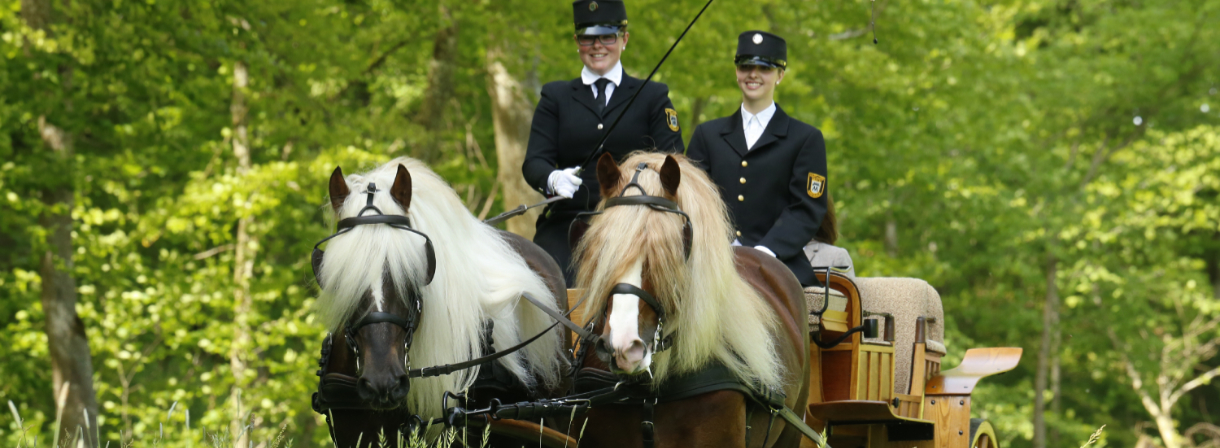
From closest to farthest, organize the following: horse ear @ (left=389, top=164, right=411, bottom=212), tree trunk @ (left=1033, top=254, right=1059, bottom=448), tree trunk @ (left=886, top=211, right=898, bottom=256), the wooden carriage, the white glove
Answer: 1. horse ear @ (left=389, top=164, right=411, bottom=212)
2. the white glove
3. the wooden carriage
4. tree trunk @ (left=886, top=211, right=898, bottom=256)
5. tree trunk @ (left=1033, top=254, right=1059, bottom=448)

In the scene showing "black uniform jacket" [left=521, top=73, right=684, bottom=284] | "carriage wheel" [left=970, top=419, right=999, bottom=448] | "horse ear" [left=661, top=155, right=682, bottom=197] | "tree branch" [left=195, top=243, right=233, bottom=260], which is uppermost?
"tree branch" [left=195, top=243, right=233, bottom=260]

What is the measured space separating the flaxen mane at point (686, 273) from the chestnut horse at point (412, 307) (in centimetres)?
47

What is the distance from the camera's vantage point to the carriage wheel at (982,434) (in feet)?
18.6

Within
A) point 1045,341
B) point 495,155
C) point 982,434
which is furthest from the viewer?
point 1045,341

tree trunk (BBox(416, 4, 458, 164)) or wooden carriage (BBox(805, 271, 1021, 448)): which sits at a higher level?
tree trunk (BBox(416, 4, 458, 164))

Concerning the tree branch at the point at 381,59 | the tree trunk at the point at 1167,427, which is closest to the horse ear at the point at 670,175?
the tree branch at the point at 381,59

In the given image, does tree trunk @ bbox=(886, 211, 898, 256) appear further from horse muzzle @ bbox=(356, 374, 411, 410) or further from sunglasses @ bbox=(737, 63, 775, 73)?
horse muzzle @ bbox=(356, 374, 411, 410)

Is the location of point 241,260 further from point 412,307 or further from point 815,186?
point 412,307

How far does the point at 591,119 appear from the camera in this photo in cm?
509

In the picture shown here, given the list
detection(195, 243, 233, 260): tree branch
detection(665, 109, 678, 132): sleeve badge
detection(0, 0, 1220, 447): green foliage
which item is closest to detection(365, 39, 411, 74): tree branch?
detection(0, 0, 1220, 447): green foliage

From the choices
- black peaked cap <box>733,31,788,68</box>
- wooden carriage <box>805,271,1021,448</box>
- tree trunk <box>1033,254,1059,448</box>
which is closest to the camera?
wooden carriage <box>805,271,1021,448</box>

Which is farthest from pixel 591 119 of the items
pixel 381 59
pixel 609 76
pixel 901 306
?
pixel 381 59

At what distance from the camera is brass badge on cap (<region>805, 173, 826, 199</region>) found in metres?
4.78

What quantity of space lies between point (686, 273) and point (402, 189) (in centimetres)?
102
